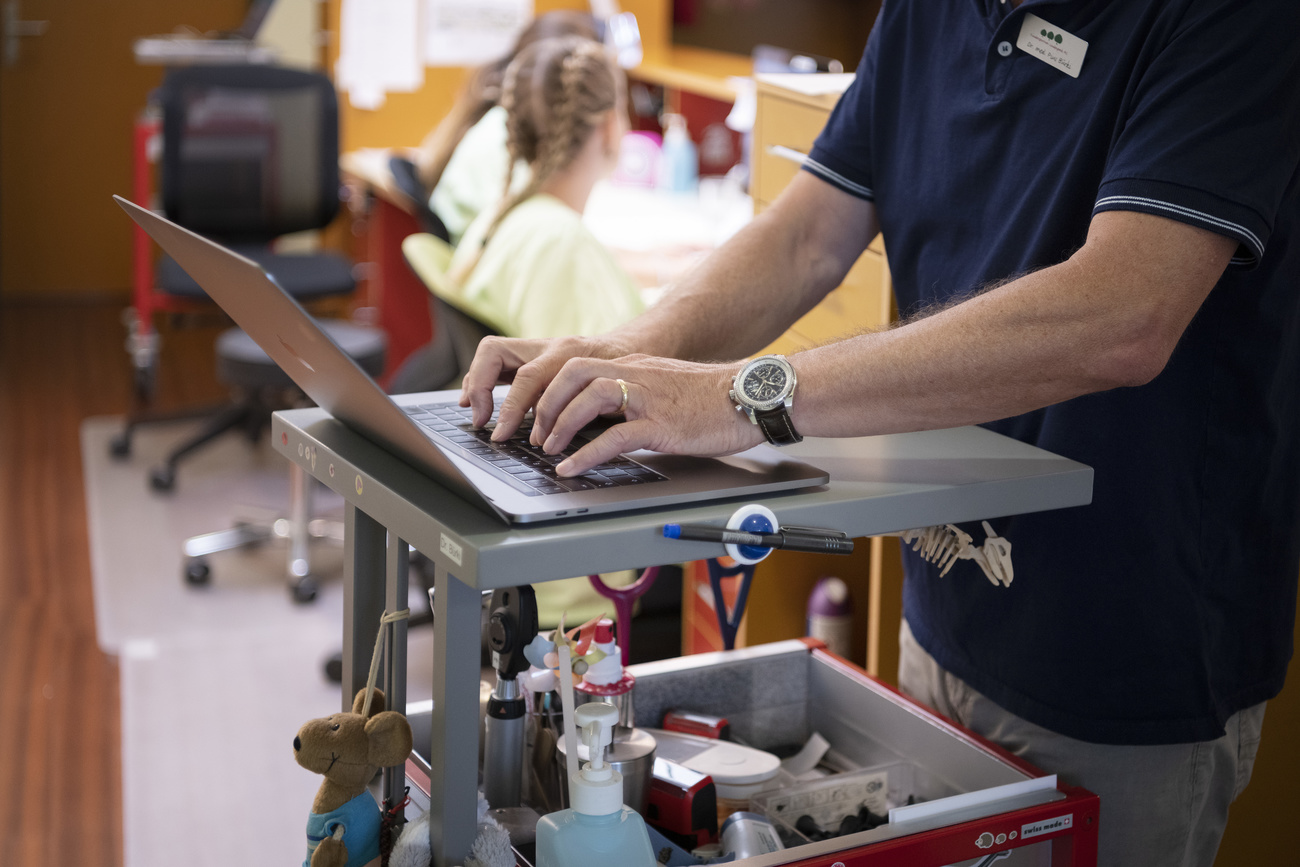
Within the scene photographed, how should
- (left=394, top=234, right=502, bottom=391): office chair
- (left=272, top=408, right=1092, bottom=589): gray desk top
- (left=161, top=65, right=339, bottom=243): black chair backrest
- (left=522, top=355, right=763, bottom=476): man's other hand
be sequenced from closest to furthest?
(left=272, top=408, right=1092, bottom=589): gray desk top, (left=522, top=355, right=763, bottom=476): man's other hand, (left=394, top=234, right=502, bottom=391): office chair, (left=161, top=65, right=339, bottom=243): black chair backrest

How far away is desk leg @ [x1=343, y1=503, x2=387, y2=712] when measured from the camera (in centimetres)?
92

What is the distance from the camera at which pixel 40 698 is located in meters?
2.62

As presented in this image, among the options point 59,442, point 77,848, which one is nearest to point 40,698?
point 77,848

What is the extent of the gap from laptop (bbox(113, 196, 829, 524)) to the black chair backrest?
2970mm

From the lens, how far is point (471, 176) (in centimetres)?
318

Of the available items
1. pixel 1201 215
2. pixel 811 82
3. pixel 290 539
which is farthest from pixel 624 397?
pixel 290 539

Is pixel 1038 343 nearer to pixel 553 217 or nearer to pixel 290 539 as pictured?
pixel 553 217

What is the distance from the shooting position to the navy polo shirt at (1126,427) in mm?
943

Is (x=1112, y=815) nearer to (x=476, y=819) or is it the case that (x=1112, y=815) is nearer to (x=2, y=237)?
(x=476, y=819)

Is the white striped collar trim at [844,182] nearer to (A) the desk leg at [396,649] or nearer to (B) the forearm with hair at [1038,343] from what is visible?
(B) the forearm with hair at [1038,343]

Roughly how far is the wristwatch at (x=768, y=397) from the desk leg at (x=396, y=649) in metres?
0.24

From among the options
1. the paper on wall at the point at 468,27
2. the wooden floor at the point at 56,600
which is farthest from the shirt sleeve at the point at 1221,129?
the paper on wall at the point at 468,27

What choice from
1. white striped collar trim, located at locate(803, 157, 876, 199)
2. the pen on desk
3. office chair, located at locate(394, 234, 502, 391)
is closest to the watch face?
the pen on desk

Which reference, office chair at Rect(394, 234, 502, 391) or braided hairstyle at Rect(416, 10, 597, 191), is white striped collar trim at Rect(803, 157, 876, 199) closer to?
office chair at Rect(394, 234, 502, 391)
